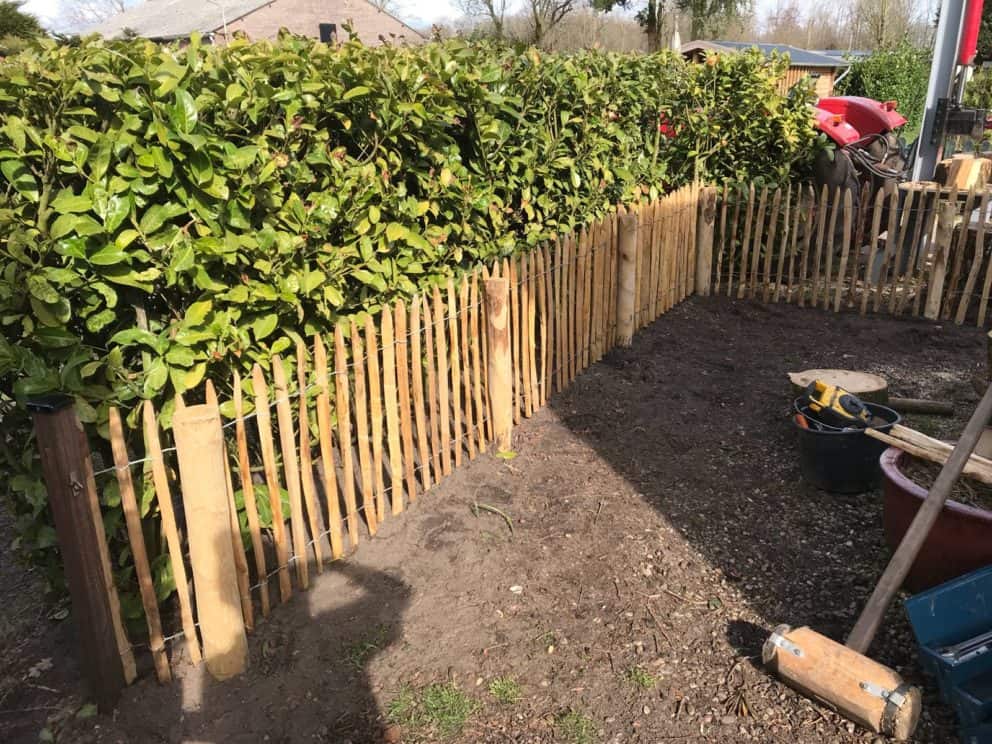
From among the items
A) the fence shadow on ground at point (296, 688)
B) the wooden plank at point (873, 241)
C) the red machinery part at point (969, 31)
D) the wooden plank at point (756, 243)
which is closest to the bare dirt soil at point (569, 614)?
the fence shadow on ground at point (296, 688)

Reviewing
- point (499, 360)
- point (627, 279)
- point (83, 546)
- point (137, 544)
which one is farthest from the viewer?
point (627, 279)

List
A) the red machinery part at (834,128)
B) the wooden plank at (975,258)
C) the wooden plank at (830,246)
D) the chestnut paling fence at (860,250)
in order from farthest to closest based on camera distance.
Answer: the red machinery part at (834,128) → the wooden plank at (830,246) → the chestnut paling fence at (860,250) → the wooden plank at (975,258)

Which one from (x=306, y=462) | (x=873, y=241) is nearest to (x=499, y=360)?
(x=306, y=462)

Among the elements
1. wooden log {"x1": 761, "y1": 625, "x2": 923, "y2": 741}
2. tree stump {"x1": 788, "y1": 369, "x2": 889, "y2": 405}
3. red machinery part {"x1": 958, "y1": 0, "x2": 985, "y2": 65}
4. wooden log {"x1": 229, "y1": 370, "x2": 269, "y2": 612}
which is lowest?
wooden log {"x1": 761, "y1": 625, "x2": 923, "y2": 741}

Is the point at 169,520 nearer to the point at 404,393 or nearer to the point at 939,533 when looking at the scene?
the point at 404,393

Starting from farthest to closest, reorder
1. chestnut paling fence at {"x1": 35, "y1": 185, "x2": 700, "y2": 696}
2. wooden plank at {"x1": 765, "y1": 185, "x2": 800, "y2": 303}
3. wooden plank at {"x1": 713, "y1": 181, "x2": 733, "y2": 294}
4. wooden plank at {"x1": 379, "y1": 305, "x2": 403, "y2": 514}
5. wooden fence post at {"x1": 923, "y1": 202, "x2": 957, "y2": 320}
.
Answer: wooden plank at {"x1": 713, "y1": 181, "x2": 733, "y2": 294} → wooden plank at {"x1": 765, "y1": 185, "x2": 800, "y2": 303} → wooden fence post at {"x1": 923, "y1": 202, "x2": 957, "y2": 320} → wooden plank at {"x1": 379, "y1": 305, "x2": 403, "y2": 514} → chestnut paling fence at {"x1": 35, "y1": 185, "x2": 700, "y2": 696}

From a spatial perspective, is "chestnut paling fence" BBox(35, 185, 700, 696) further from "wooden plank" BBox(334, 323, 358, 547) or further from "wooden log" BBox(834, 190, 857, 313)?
"wooden log" BBox(834, 190, 857, 313)

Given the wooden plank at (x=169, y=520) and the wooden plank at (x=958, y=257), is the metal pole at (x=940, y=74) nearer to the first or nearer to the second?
the wooden plank at (x=958, y=257)

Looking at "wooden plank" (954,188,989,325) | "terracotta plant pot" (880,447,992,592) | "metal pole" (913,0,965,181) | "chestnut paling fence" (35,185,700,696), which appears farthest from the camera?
"metal pole" (913,0,965,181)

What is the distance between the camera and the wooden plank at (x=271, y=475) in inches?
113

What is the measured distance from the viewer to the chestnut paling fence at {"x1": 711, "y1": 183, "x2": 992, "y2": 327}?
6766 mm

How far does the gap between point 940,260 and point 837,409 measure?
3.59 meters

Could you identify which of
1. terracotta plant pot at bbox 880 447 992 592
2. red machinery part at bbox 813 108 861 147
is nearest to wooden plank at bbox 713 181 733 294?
red machinery part at bbox 813 108 861 147

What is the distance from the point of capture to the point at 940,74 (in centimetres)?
788
